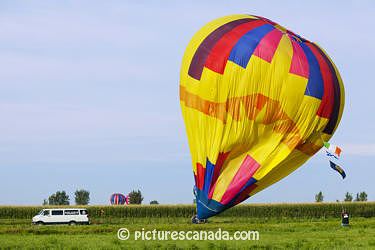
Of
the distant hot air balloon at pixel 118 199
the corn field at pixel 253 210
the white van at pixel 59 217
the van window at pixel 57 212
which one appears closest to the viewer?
the white van at pixel 59 217

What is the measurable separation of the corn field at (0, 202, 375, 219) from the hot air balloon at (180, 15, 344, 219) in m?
55.9

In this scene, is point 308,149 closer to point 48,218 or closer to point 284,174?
point 284,174

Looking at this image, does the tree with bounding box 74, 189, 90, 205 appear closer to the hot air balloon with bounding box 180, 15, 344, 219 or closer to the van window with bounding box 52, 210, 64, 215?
the van window with bounding box 52, 210, 64, 215

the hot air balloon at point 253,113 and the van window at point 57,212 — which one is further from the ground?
the hot air balloon at point 253,113

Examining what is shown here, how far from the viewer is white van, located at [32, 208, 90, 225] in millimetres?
61344

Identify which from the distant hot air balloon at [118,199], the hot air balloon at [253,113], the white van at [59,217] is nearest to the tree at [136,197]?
the distant hot air balloon at [118,199]

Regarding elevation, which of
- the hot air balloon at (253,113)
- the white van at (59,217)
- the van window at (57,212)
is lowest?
the white van at (59,217)

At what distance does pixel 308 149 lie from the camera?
94.2 ft

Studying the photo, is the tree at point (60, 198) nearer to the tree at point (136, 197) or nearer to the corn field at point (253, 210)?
the tree at point (136, 197)

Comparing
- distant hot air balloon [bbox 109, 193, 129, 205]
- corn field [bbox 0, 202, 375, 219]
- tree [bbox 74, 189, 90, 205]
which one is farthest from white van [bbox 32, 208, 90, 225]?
tree [bbox 74, 189, 90, 205]

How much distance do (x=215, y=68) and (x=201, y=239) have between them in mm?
13523

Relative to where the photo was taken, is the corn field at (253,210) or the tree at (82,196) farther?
the tree at (82,196)

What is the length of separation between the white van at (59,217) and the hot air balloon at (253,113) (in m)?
35.1

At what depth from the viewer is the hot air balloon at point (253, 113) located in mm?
27906
